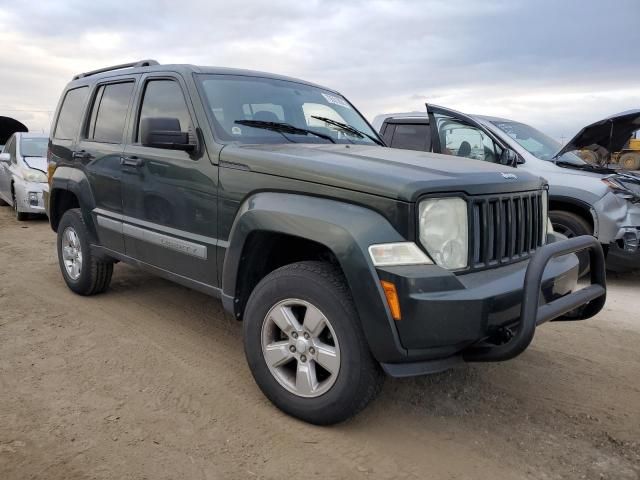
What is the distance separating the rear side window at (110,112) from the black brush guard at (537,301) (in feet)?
10.6

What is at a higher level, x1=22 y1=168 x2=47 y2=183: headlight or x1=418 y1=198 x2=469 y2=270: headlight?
x1=22 y1=168 x2=47 y2=183: headlight

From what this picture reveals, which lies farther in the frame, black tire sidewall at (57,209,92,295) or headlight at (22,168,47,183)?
headlight at (22,168,47,183)

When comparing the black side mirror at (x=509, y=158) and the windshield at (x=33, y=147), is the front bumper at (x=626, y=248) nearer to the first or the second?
the black side mirror at (x=509, y=158)

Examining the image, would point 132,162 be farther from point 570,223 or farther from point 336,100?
point 570,223

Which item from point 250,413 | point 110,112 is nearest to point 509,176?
point 250,413

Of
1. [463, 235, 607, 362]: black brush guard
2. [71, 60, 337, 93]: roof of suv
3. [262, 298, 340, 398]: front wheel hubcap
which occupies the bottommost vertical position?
[262, 298, 340, 398]: front wheel hubcap

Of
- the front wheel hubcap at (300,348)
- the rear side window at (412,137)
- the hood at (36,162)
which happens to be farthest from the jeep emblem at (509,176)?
the hood at (36,162)

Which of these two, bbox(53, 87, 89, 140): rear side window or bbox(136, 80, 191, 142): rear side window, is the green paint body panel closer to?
bbox(136, 80, 191, 142): rear side window

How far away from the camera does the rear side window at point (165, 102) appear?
3645mm

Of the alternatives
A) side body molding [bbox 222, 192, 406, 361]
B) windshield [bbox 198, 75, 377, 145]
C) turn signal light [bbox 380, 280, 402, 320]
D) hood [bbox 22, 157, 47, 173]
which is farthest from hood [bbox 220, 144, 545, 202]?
hood [bbox 22, 157, 47, 173]

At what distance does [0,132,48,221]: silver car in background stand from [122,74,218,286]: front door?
6.01 m

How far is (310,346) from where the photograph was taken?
2789 millimetres

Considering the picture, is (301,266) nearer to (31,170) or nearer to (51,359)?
(51,359)

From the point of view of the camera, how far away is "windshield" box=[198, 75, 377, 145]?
139 inches
